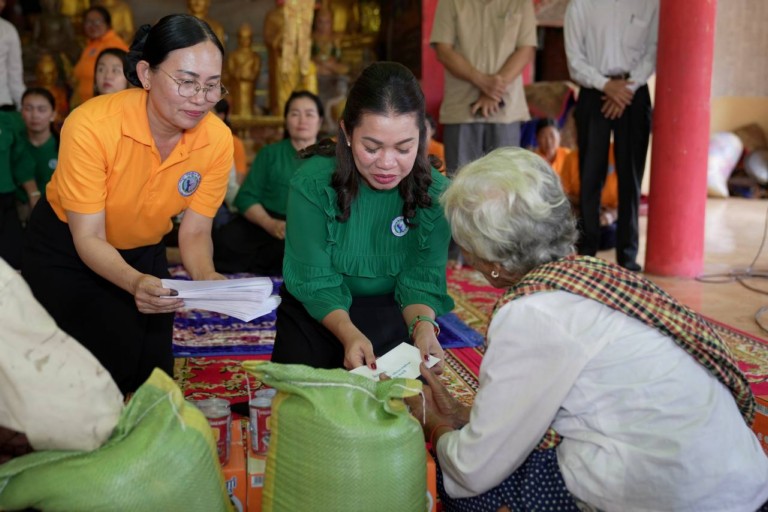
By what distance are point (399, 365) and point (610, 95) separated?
11.1ft

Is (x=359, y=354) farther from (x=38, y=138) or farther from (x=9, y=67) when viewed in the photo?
(x=9, y=67)

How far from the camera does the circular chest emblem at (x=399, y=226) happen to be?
2.34m

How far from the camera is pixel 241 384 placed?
292 centimetres

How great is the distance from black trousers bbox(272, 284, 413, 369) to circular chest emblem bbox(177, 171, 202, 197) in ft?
1.52

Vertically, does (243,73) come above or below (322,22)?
below

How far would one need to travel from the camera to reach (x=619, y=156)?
16.2 ft

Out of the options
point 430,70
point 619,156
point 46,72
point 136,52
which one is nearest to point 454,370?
point 136,52

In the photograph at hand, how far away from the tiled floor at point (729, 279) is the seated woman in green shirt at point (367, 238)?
196 centimetres

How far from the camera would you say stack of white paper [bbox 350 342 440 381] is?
6.14ft

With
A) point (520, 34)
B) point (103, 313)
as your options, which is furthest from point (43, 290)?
point (520, 34)

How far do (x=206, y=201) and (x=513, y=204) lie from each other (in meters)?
1.28

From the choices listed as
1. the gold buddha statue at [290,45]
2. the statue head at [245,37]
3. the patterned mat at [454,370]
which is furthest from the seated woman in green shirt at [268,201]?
the statue head at [245,37]

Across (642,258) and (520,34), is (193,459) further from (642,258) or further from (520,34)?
(642,258)

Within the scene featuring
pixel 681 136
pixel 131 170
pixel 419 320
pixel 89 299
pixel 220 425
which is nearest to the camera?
pixel 220 425
